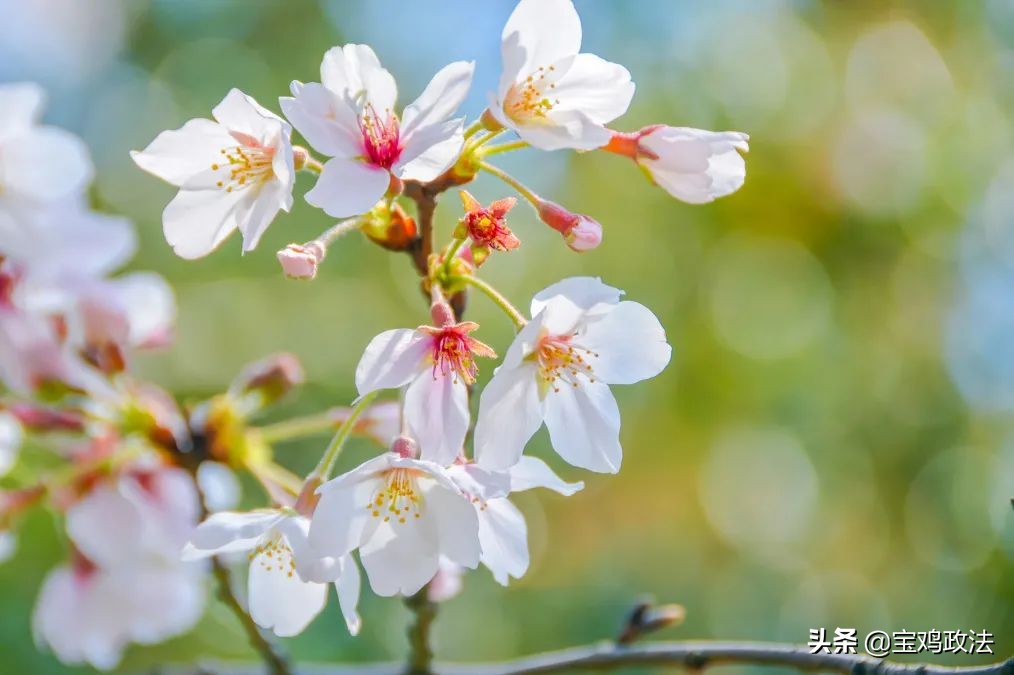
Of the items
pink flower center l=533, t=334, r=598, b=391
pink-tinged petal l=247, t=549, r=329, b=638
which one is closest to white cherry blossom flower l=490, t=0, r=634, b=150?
pink flower center l=533, t=334, r=598, b=391

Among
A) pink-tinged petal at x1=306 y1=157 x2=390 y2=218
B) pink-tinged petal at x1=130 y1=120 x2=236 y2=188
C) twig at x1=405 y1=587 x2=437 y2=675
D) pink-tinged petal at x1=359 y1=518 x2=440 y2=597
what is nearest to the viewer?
pink-tinged petal at x1=306 y1=157 x2=390 y2=218

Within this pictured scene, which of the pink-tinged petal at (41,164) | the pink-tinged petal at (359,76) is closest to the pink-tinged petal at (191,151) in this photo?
the pink-tinged petal at (359,76)

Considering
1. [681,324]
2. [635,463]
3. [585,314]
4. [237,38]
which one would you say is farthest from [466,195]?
[237,38]

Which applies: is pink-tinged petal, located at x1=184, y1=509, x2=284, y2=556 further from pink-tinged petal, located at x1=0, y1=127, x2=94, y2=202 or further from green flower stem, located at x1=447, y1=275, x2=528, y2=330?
pink-tinged petal, located at x1=0, y1=127, x2=94, y2=202

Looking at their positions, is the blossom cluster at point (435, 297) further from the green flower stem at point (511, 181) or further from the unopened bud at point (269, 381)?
the unopened bud at point (269, 381)

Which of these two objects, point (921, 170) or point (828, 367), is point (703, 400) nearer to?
point (828, 367)

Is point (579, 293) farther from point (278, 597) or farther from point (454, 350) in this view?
point (278, 597)

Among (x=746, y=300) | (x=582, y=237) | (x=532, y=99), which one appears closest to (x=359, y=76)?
(x=532, y=99)
